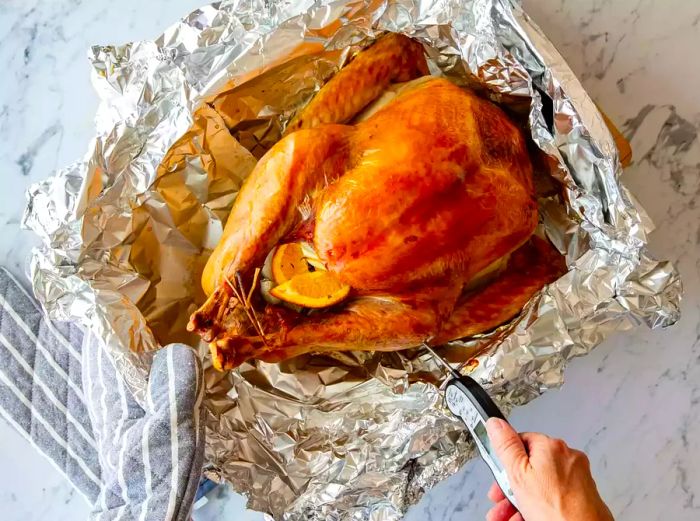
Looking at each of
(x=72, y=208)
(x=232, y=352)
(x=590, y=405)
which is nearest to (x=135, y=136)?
(x=72, y=208)

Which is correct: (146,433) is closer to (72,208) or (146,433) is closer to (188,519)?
(188,519)

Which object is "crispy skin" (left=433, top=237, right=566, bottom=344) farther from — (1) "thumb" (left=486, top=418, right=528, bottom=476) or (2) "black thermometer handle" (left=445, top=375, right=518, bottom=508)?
(1) "thumb" (left=486, top=418, right=528, bottom=476)

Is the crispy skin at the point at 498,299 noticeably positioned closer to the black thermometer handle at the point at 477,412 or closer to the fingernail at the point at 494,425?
the black thermometer handle at the point at 477,412

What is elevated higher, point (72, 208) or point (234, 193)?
point (72, 208)

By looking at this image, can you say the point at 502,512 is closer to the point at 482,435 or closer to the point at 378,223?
the point at 482,435

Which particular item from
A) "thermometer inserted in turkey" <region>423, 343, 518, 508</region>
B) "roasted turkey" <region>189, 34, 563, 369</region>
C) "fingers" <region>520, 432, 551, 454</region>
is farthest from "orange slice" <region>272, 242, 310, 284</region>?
"fingers" <region>520, 432, 551, 454</region>

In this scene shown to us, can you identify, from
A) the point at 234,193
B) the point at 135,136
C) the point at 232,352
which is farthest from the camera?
the point at 234,193

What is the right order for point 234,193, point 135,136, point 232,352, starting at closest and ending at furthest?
1. point 232,352
2. point 135,136
3. point 234,193
